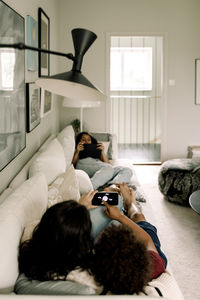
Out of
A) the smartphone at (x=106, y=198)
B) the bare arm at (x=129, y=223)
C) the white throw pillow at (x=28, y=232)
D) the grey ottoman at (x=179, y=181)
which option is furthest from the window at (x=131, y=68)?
the white throw pillow at (x=28, y=232)

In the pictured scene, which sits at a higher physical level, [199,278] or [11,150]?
[11,150]

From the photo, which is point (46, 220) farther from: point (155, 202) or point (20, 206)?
point (155, 202)

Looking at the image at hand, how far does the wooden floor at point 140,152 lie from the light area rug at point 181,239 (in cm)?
178

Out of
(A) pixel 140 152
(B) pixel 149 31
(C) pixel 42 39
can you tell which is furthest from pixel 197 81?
(C) pixel 42 39

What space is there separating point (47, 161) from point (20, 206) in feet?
3.05

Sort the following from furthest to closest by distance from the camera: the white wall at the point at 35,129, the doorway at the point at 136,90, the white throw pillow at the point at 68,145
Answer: the doorway at the point at 136,90
the white throw pillow at the point at 68,145
the white wall at the point at 35,129

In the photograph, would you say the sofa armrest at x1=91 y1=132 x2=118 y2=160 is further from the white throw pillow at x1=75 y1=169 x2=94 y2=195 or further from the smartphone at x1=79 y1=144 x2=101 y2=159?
the white throw pillow at x1=75 y1=169 x2=94 y2=195

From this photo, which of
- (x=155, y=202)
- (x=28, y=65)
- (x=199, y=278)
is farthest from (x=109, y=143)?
(x=199, y=278)

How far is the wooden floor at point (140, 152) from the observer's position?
22.0 ft

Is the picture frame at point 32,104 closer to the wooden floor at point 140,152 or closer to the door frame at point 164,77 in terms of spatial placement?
the door frame at point 164,77

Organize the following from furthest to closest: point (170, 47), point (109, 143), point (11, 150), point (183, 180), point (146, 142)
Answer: point (146, 142) → point (170, 47) → point (109, 143) → point (183, 180) → point (11, 150)

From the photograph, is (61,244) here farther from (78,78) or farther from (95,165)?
(95,165)

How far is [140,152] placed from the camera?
24.0ft

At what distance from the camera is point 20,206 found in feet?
5.82
